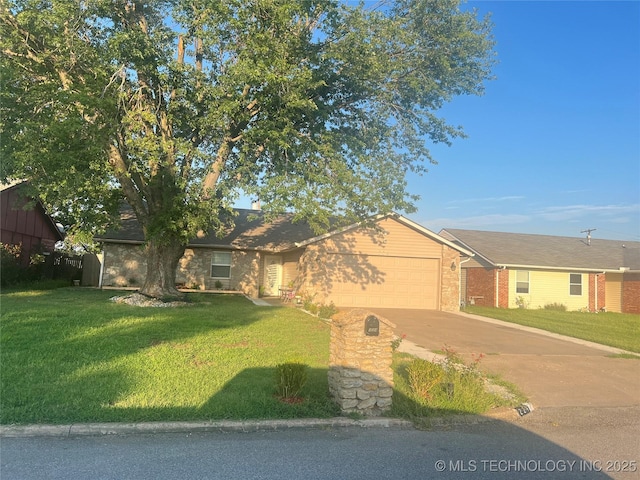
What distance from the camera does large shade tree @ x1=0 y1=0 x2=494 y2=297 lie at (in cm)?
1255

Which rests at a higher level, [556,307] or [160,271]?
[160,271]

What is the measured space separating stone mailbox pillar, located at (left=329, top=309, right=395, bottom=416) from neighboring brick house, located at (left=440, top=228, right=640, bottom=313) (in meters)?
19.1

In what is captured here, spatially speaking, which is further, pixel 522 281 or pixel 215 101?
pixel 522 281

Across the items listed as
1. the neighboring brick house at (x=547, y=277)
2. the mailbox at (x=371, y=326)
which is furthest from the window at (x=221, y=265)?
the mailbox at (x=371, y=326)

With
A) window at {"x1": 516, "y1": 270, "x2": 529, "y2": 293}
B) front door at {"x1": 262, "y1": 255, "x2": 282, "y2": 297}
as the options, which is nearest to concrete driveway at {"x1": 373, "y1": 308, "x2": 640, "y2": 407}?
window at {"x1": 516, "y1": 270, "x2": 529, "y2": 293}

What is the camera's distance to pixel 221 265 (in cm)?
2391

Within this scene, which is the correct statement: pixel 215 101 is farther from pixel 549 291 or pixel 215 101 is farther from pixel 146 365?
pixel 549 291

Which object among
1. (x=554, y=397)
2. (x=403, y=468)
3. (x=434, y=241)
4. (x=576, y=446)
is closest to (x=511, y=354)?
(x=554, y=397)

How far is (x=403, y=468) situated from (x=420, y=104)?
1391 cm

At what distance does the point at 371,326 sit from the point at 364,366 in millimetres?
516

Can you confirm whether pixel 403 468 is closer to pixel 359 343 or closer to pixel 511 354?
pixel 359 343

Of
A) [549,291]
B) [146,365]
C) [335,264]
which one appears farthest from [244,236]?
[146,365]

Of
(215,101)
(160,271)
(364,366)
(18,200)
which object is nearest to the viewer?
(364,366)

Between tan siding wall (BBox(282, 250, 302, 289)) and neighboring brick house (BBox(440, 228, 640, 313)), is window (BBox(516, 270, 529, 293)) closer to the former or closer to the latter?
neighboring brick house (BBox(440, 228, 640, 313))
